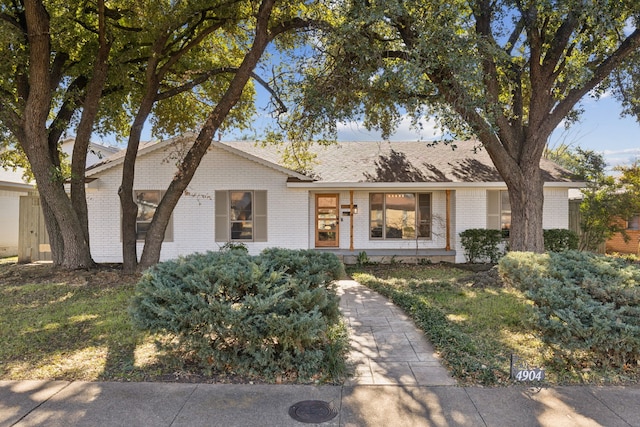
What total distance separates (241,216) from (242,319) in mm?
9322

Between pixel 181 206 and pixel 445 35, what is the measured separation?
9.01 metres

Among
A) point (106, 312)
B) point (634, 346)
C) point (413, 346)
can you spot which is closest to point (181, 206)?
point (106, 312)

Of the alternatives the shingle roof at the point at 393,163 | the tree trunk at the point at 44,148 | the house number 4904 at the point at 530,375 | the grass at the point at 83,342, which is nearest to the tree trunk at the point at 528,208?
the shingle roof at the point at 393,163

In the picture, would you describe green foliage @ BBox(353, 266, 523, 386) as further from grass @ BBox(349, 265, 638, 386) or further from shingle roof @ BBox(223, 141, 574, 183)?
shingle roof @ BBox(223, 141, 574, 183)

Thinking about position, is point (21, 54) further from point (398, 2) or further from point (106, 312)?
point (398, 2)

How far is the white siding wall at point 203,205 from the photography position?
12977 mm

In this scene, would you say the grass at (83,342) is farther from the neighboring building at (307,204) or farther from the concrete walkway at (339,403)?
the neighboring building at (307,204)

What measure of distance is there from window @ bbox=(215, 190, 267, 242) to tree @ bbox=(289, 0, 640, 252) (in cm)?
322

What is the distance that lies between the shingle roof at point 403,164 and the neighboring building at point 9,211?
912 cm

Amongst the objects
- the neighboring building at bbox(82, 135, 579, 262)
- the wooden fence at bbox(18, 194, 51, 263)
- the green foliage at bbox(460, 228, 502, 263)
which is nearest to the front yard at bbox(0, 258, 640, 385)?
the green foliage at bbox(460, 228, 502, 263)

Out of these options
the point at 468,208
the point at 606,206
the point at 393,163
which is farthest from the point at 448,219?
the point at 606,206

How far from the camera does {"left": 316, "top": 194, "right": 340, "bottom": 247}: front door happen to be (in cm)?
1374

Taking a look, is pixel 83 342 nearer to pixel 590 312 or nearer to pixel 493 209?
pixel 590 312

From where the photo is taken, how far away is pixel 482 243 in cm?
1267
